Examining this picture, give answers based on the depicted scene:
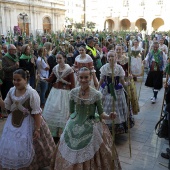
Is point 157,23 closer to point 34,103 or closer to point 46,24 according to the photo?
point 46,24

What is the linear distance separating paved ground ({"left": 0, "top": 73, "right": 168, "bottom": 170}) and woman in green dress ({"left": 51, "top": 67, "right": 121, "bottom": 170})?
2.83 ft

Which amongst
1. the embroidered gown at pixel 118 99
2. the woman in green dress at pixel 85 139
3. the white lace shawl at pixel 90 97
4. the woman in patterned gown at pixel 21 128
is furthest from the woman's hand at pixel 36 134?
the embroidered gown at pixel 118 99

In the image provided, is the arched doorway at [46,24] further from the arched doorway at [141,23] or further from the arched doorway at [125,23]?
the arched doorway at [141,23]

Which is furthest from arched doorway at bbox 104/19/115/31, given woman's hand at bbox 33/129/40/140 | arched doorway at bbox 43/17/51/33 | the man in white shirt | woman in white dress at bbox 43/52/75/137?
woman's hand at bbox 33/129/40/140

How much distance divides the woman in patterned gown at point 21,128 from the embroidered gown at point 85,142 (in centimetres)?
41

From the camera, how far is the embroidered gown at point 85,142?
2.71 metres

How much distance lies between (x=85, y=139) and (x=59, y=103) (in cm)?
173

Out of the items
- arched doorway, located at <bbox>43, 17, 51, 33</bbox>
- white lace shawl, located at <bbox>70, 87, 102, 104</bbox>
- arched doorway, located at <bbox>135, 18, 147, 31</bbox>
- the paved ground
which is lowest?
the paved ground

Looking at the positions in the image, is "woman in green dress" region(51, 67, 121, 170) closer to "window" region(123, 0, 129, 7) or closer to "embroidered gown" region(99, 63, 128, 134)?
"embroidered gown" region(99, 63, 128, 134)

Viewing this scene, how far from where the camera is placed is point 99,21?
1897 inches

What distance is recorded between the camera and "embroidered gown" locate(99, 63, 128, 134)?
4.41 meters

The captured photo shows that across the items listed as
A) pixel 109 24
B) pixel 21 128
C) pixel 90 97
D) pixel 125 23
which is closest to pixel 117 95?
pixel 90 97

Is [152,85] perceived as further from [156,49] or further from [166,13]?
[166,13]

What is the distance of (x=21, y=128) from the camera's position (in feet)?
10.0
